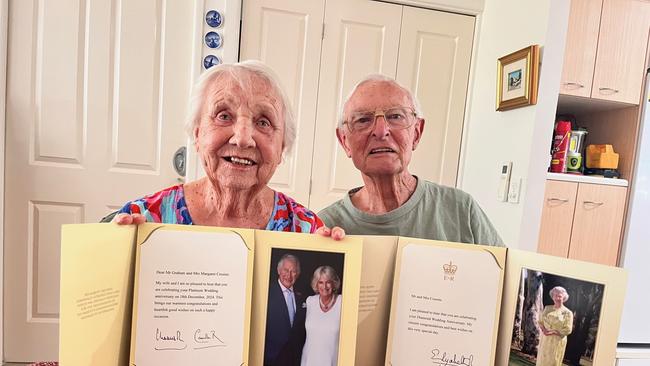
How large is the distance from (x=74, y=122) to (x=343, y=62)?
55.1 inches

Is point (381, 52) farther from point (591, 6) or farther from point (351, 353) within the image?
point (351, 353)

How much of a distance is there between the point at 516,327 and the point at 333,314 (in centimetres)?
34

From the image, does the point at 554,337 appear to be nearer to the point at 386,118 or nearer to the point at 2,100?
the point at 386,118

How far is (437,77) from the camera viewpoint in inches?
81.0

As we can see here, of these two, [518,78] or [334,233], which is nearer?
[334,233]

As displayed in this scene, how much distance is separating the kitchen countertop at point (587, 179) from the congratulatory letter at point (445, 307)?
1332 mm

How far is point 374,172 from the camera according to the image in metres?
0.88

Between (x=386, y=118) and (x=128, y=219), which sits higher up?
(x=386, y=118)

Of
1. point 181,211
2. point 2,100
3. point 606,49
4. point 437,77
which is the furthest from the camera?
point 437,77

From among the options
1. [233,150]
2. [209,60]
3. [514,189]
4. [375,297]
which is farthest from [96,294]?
[514,189]

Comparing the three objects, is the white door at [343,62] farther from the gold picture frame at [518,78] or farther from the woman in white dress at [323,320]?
the woman in white dress at [323,320]

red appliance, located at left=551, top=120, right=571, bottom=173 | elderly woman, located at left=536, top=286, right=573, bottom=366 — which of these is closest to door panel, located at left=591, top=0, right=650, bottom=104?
red appliance, located at left=551, top=120, right=571, bottom=173
